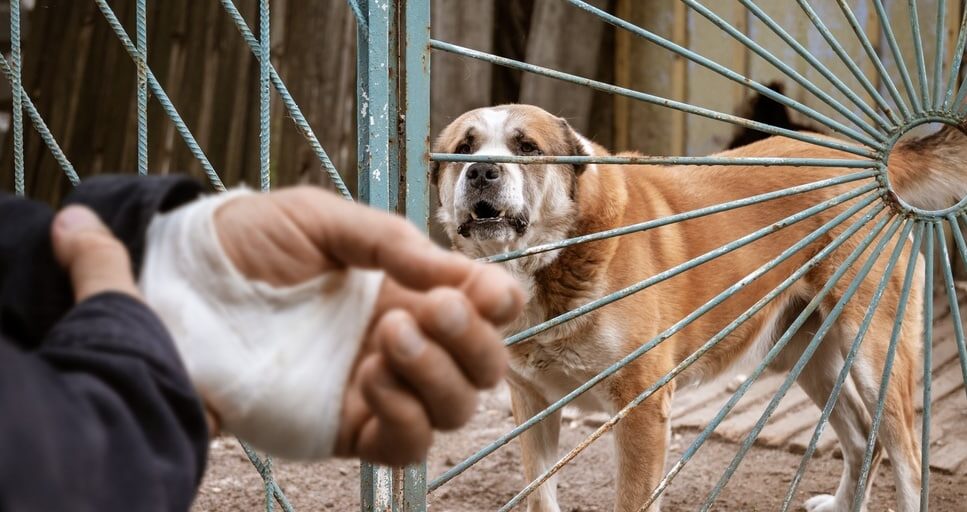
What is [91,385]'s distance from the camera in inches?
31.5

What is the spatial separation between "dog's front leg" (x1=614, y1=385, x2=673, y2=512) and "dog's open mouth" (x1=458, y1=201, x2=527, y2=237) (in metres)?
0.67

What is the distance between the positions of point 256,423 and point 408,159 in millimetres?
1321

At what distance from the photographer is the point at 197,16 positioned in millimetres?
6082

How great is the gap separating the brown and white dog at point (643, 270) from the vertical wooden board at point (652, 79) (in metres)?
1.97

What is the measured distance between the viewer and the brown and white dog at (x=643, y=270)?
129 inches

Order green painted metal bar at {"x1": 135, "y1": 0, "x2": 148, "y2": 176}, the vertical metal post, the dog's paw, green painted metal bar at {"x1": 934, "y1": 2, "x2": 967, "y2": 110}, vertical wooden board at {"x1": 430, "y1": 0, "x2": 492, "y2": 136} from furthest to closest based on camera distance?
1. vertical wooden board at {"x1": 430, "y1": 0, "x2": 492, "y2": 136}
2. the dog's paw
3. green painted metal bar at {"x1": 934, "y1": 2, "x2": 967, "y2": 110}
4. the vertical metal post
5. green painted metal bar at {"x1": 135, "y1": 0, "x2": 148, "y2": 176}

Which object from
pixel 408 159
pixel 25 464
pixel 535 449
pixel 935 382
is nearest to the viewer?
pixel 25 464

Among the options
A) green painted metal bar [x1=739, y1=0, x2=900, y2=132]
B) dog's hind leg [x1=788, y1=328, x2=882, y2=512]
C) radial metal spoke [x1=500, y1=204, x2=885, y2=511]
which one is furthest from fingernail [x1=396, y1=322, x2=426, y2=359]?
dog's hind leg [x1=788, y1=328, x2=882, y2=512]

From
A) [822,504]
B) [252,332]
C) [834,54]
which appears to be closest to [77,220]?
[252,332]

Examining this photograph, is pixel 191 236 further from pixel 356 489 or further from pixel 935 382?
pixel 935 382

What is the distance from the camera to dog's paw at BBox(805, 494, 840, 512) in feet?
12.5

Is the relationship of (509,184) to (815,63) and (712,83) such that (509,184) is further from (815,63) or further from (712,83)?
(712,83)

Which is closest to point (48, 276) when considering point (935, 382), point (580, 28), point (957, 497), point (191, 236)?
point (191, 236)

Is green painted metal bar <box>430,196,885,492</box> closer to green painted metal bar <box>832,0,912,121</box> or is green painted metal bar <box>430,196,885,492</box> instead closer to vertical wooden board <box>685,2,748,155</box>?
green painted metal bar <box>832,0,912,121</box>
